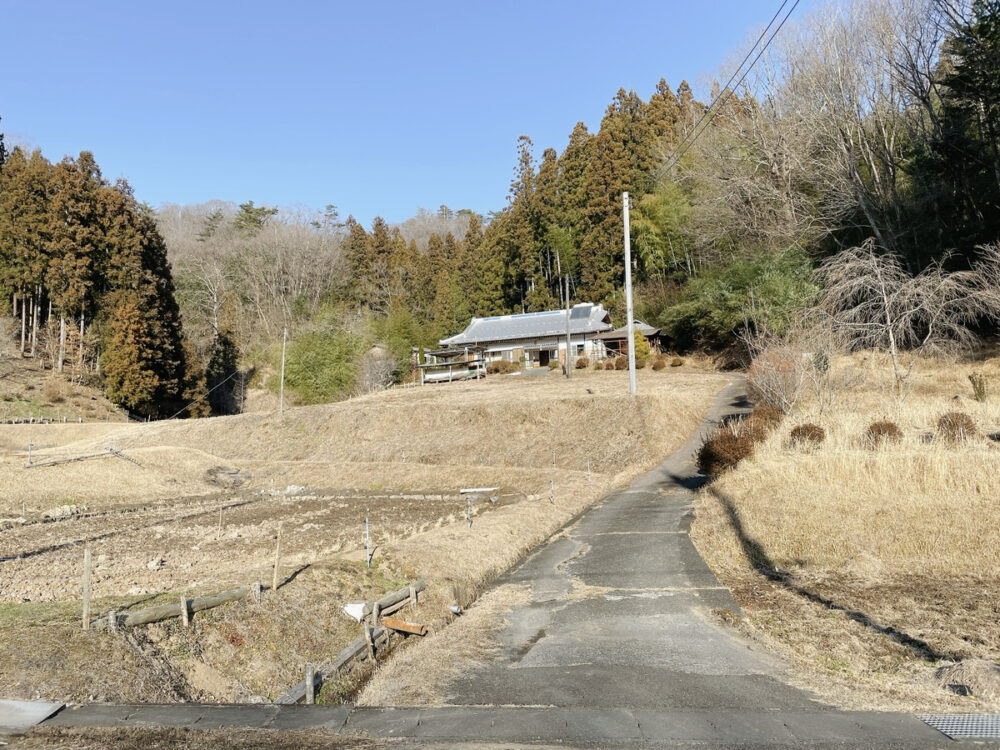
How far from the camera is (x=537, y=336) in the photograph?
2053 inches

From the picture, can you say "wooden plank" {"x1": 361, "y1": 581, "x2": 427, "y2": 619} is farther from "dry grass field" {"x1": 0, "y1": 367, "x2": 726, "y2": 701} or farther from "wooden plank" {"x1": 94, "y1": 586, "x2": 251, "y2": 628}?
"wooden plank" {"x1": 94, "y1": 586, "x2": 251, "y2": 628}

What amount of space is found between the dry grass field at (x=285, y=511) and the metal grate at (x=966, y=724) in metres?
5.60

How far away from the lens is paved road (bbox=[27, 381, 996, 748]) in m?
5.32

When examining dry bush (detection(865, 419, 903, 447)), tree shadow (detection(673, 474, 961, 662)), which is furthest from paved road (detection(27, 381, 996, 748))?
dry bush (detection(865, 419, 903, 447))

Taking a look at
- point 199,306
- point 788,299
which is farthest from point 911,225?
point 199,306

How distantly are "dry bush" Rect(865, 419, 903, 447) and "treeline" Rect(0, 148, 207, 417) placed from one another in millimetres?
42347

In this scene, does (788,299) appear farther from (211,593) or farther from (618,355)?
(211,593)

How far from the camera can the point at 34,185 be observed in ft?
150

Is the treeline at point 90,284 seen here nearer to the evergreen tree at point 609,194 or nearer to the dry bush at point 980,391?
the evergreen tree at point 609,194

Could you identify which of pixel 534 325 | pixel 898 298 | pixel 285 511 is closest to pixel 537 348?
pixel 534 325

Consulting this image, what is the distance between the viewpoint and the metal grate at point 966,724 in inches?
198

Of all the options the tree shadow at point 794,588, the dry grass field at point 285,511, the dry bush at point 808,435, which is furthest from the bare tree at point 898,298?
the tree shadow at point 794,588

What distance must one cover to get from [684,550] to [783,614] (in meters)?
3.91

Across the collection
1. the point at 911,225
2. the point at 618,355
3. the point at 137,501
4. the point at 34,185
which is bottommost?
the point at 137,501
